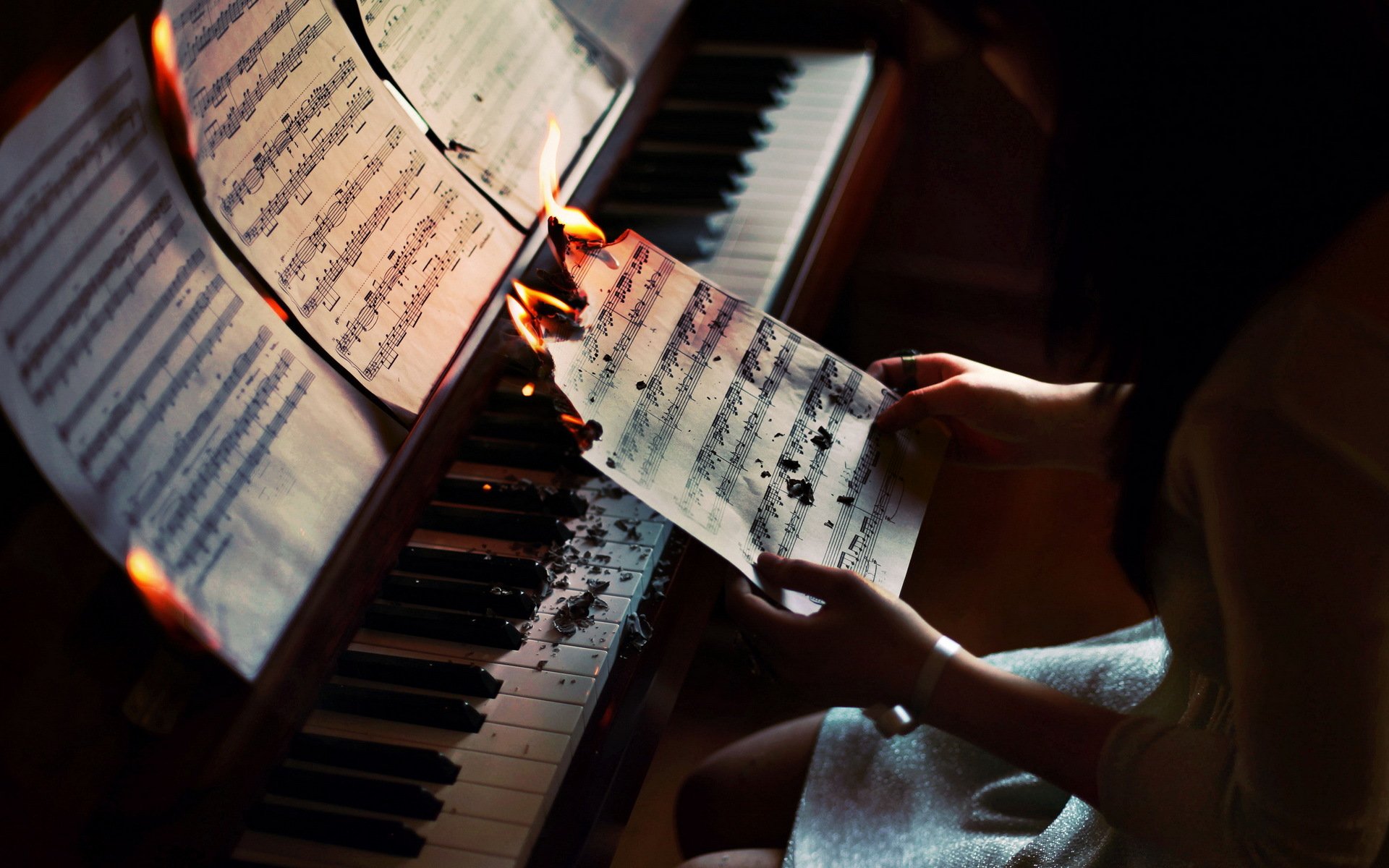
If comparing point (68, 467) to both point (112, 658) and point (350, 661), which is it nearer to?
point (112, 658)

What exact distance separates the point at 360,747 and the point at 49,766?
0.24 m

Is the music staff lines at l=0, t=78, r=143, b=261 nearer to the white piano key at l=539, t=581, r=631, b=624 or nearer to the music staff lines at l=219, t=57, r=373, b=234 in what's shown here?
the music staff lines at l=219, t=57, r=373, b=234

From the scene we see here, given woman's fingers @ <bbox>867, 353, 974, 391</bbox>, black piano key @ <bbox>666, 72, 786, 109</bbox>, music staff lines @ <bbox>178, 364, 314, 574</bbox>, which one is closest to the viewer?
music staff lines @ <bbox>178, 364, 314, 574</bbox>

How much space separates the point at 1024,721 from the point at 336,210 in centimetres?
88

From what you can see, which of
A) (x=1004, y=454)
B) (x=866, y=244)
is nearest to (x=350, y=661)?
(x=1004, y=454)

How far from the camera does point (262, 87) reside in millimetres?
920

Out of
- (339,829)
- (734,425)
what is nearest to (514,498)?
(734,425)

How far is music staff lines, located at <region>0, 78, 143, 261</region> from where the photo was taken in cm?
67

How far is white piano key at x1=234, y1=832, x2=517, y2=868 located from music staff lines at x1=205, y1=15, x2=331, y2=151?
645 mm

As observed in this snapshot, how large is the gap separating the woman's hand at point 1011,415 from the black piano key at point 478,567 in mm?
438

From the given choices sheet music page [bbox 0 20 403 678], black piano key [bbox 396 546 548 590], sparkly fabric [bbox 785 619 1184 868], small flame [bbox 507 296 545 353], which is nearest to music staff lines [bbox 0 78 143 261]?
sheet music page [bbox 0 20 403 678]

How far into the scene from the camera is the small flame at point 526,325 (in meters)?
0.90

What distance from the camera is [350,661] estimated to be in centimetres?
92

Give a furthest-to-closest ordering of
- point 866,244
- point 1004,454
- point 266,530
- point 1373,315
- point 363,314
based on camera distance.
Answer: point 866,244
point 1004,454
point 363,314
point 266,530
point 1373,315
